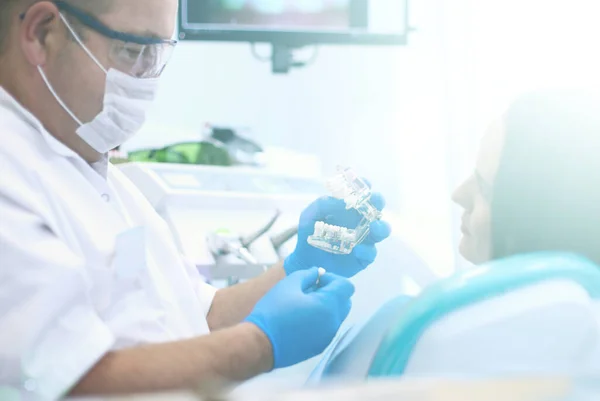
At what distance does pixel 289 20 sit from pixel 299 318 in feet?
3.85

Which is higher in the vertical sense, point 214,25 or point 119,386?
point 214,25

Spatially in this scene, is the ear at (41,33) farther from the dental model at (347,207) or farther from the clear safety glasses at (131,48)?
the dental model at (347,207)

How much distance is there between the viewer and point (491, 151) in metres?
0.83

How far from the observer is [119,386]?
65 centimetres

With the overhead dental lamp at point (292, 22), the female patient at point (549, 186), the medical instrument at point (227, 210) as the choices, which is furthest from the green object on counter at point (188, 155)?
the female patient at point (549, 186)

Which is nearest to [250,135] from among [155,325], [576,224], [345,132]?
[345,132]

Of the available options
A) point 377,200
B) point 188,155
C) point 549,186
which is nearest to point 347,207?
point 377,200

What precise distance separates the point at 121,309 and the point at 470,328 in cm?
41

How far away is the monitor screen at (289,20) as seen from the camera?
5.73 feet

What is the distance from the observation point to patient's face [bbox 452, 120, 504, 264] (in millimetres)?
813

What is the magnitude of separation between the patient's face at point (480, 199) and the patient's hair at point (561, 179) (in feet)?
0.23

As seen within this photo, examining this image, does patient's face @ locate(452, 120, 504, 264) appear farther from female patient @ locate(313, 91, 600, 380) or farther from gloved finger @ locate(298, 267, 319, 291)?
gloved finger @ locate(298, 267, 319, 291)

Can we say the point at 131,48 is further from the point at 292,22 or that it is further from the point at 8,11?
the point at 292,22

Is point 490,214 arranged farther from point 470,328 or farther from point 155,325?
point 155,325
